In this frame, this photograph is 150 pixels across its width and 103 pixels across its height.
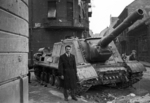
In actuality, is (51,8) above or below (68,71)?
above

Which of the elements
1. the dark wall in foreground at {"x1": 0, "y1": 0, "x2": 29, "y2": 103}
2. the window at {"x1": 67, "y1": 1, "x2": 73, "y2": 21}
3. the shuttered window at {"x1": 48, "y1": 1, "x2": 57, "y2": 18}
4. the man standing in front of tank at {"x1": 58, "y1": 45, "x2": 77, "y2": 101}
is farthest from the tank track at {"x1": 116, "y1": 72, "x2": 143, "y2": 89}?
the shuttered window at {"x1": 48, "y1": 1, "x2": 57, "y2": 18}

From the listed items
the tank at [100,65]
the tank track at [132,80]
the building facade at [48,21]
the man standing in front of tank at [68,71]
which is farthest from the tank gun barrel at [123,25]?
the building facade at [48,21]

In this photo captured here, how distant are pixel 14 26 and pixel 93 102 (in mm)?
3838

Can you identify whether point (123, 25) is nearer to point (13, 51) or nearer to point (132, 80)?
point (132, 80)

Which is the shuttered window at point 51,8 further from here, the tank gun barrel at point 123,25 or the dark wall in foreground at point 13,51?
the dark wall in foreground at point 13,51

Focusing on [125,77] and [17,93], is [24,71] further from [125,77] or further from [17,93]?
[125,77]

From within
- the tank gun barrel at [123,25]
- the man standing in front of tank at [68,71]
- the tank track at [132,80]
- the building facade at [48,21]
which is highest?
the building facade at [48,21]

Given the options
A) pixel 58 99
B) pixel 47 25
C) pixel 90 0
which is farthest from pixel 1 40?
pixel 90 0

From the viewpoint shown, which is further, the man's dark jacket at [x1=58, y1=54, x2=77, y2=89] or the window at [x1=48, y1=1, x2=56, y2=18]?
the window at [x1=48, y1=1, x2=56, y2=18]

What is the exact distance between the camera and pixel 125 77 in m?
7.45

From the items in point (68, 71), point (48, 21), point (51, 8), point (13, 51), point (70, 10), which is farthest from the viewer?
point (70, 10)

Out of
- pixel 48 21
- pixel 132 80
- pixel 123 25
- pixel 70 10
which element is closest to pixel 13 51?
pixel 123 25

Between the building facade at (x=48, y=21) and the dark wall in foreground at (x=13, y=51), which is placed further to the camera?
the building facade at (x=48, y=21)

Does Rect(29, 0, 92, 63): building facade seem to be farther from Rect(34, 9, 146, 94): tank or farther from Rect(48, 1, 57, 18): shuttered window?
Rect(34, 9, 146, 94): tank
